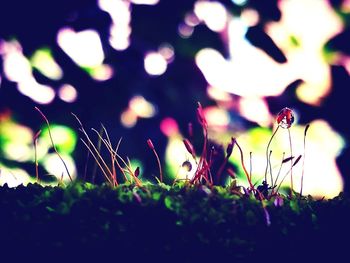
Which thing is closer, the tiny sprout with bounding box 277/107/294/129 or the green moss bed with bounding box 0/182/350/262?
the green moss bed with bounding box 0/182/350/262

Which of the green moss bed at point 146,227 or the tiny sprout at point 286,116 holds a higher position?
the tiny sprout at point 286,116

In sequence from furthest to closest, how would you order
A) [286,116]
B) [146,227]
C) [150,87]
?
[150,87]
[286,116]
[146,227]

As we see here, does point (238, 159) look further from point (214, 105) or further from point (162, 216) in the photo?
point (162, 216)

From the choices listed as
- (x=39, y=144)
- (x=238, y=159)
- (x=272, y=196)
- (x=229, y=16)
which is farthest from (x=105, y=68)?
(x=272, y=196)

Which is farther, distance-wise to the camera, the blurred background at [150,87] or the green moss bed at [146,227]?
the blurred background at [150,87]

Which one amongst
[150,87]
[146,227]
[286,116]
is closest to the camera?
[146,227]

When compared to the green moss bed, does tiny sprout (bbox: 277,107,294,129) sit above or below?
above

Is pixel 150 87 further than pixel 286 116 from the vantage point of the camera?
Yes

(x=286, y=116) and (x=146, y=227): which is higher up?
(x=286, y=116)
